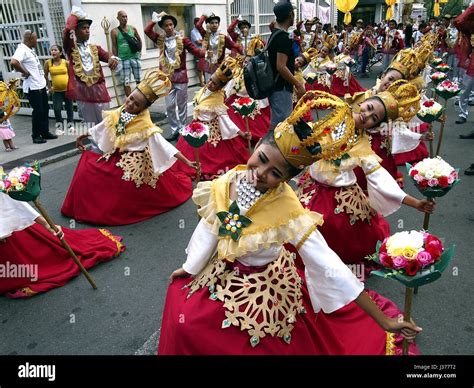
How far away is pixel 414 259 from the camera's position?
6.17 feet

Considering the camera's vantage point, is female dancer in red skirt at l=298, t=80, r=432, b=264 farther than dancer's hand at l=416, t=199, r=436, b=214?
Yes

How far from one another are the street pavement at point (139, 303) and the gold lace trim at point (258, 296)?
1.00m

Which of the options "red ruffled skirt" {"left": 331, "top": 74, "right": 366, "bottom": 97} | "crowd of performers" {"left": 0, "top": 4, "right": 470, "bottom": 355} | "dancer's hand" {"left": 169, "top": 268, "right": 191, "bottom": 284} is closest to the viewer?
"crowd of performers" {"left": 0, "top": 4, "right": 470, "bottom": 355}

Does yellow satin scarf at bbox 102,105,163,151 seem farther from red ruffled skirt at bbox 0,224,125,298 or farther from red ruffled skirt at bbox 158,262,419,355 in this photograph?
red ruffled skirt at bbox 158,262,419,355

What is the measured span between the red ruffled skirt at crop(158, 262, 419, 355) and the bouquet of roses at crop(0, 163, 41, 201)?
1439 millimetres

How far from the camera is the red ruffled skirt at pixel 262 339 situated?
2129mm

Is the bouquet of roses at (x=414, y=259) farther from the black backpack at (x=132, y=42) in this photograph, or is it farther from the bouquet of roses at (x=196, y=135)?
the black backpack at (x=132, y=42)

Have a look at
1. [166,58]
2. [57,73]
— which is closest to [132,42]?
[57,73]

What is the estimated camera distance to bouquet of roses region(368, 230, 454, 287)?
187cm

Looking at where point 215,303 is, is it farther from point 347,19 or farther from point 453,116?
point 347,19

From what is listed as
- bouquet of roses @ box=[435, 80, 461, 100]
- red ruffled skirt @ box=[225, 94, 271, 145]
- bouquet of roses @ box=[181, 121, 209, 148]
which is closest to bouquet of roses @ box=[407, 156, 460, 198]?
bouquet of roses @ box=[181, 121, 209, 148]

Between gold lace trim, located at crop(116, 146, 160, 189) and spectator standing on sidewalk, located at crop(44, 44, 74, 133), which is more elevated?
spectator standing on sidewalk, located at crop(44, 44, 74, 133)
